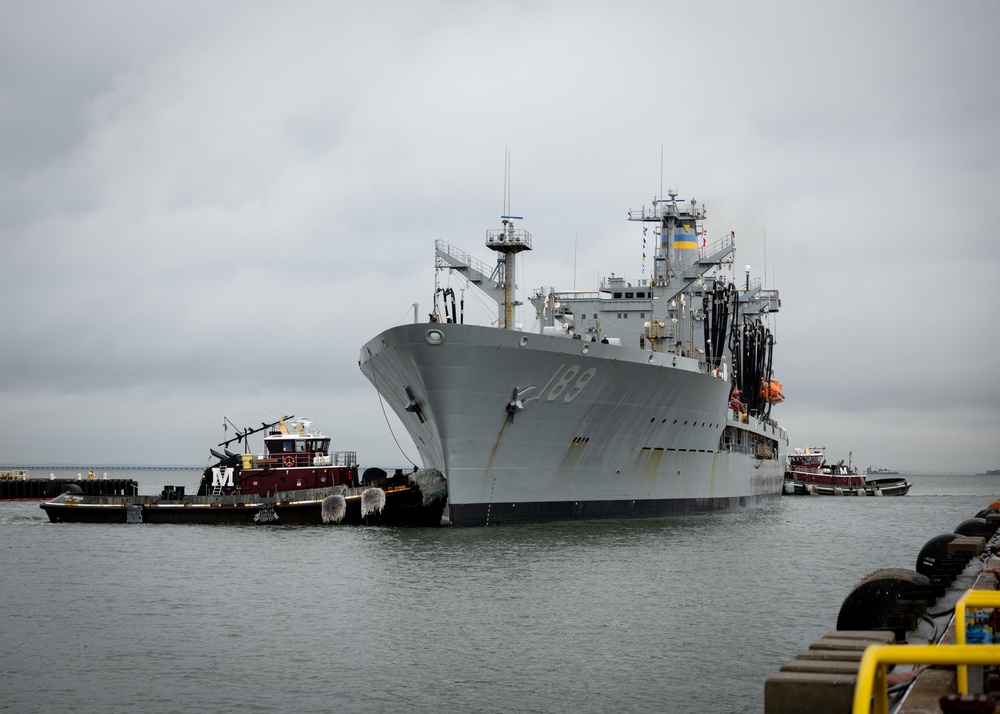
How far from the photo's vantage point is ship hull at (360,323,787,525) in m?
26.2

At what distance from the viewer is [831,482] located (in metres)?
74.1

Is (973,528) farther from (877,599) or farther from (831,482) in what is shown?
(831,482)

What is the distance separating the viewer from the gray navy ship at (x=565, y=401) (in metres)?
26.4

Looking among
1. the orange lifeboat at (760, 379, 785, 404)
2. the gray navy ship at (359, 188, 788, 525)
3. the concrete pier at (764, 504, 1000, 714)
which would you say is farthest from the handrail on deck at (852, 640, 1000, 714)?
the orange lifeboat at (760, 379, 785, 404)

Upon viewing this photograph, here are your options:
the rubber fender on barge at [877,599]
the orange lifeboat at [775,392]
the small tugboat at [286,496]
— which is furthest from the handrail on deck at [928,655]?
the orange lifeboat at [775,392]

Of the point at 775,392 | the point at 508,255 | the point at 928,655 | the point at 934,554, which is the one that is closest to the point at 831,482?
the point at 775,392

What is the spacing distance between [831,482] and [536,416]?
5316 cm

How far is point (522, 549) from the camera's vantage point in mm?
23500

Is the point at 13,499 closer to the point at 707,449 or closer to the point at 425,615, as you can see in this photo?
the point at 707,449

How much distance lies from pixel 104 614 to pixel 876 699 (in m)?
15.3

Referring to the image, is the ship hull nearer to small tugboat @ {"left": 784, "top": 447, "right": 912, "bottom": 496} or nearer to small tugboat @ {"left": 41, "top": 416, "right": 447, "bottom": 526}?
small tugboat @ {"left": 41, "top": 416, "right": 447, "bottom": 526}

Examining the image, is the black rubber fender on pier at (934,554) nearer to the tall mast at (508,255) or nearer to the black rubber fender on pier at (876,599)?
the black rubber fender on pier at (876,599)

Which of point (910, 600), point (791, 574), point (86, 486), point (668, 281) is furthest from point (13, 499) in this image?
point (910, 600)

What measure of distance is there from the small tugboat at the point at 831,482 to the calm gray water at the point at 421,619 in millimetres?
46061
